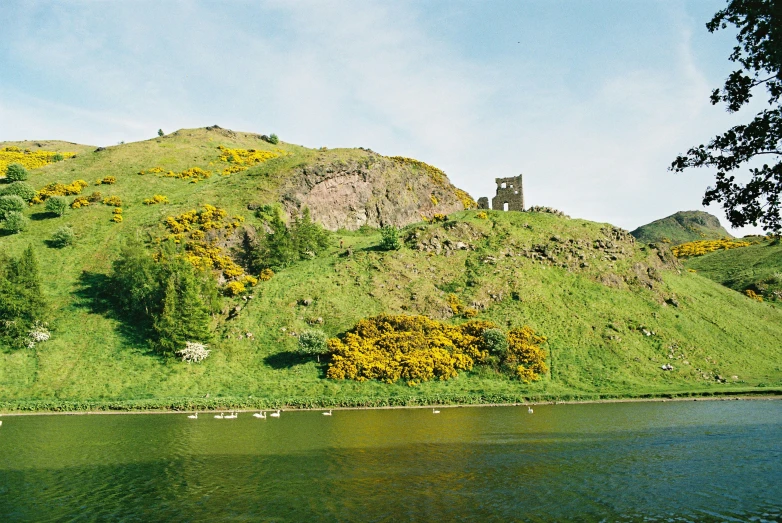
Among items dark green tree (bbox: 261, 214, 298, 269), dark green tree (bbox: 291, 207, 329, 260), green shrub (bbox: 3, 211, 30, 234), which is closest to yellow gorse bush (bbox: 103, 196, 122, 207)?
green shrub (bbox: 3, 211, 30, 234)

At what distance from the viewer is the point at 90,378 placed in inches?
2457

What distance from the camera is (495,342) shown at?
229 feet

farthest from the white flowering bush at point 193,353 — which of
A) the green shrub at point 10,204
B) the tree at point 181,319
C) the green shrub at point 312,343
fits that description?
the green shrub at point 10,204

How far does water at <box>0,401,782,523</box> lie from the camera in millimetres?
21609

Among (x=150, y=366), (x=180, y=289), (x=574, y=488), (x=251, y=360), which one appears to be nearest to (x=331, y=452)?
(x=574, y=488)

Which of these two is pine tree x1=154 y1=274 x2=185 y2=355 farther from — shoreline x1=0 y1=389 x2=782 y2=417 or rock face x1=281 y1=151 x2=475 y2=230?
rock face x1=281 y1=151 x2=475 y2=230

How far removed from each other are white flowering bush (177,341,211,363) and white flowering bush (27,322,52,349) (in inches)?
766

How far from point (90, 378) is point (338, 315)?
115ft

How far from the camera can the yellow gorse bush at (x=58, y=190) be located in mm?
110444

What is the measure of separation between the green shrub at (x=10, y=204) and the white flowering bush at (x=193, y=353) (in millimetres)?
59566

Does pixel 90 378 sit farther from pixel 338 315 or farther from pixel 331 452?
pixel 331 452

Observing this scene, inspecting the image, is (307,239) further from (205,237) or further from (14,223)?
(14,223)

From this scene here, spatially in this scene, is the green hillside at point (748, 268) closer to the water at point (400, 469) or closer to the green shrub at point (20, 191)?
the water at point (400, 469)

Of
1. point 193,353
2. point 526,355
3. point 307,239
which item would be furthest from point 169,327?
point 526,355
